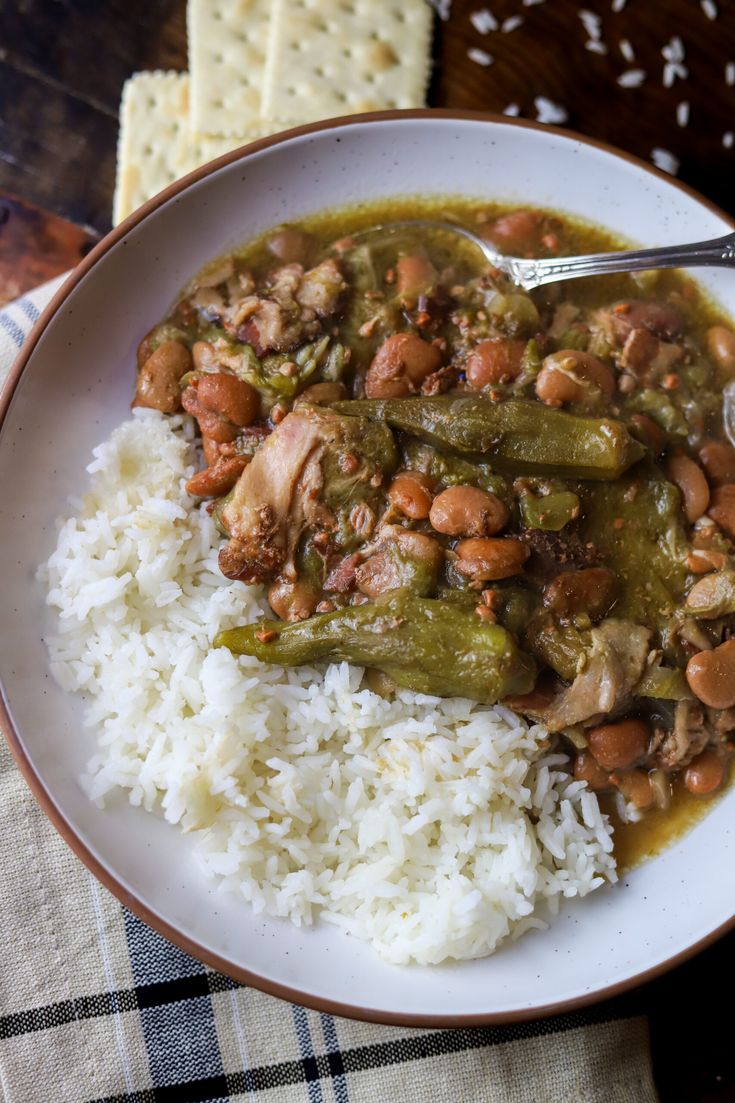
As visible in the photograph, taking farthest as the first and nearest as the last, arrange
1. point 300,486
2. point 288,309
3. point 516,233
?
point 516,233
point 288,309
point 300,486

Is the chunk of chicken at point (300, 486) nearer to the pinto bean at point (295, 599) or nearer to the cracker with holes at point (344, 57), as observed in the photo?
the pinto bean at point (295, 599)

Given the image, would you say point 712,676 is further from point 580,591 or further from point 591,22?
point 591,22

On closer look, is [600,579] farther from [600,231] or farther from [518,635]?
[600,231]

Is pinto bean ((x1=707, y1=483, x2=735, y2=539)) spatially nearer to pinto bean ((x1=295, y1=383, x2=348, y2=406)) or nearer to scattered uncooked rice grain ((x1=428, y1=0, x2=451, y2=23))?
pinto bean ((x1=295, y1=383, x2=348, y2=406))

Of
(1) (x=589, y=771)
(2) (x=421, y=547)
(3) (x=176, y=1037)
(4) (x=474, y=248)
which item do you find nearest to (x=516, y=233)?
(4) (x=474, y=248)

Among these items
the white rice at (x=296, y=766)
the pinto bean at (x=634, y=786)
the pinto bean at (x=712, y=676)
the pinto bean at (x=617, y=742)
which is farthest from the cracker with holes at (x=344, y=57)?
the pinto bean at (x=634, y=786)

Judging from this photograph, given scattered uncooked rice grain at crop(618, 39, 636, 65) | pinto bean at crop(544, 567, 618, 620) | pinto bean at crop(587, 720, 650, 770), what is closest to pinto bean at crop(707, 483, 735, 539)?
pinto bean at crop(544, 567, 618, 620)
